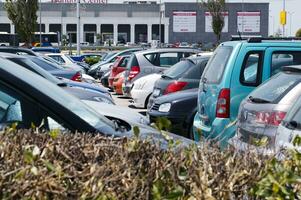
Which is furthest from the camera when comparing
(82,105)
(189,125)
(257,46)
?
(189,125)

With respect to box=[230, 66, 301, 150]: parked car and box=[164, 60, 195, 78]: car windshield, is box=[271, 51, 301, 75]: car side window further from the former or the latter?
box=[164, 60, 195, 78]: car windshield

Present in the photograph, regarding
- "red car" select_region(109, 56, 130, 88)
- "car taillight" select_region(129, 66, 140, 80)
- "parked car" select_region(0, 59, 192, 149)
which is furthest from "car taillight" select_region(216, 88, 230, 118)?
"red car" select_region(109, 56, 130, 88)

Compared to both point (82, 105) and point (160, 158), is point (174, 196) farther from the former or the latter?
point (82, 105)

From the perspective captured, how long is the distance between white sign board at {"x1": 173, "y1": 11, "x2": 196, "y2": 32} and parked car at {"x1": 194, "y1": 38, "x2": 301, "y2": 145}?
93265mm

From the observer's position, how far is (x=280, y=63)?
27.9ft

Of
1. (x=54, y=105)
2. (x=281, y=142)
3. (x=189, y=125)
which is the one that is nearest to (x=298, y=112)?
(x=281, y=142)

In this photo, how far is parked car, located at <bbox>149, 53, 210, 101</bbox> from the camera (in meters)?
12.8

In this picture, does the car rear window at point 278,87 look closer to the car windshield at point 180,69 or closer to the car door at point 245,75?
the car door at point 245,75

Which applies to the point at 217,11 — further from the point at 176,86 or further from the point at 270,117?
the point at 270,117

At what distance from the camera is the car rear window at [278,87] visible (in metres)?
6.58

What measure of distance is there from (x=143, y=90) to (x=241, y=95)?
8410 millimetres

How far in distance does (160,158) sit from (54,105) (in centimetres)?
136

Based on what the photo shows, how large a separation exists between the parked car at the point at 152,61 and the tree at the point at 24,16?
28672 mm

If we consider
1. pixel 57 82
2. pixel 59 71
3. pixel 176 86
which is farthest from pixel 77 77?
pixel 57 82
